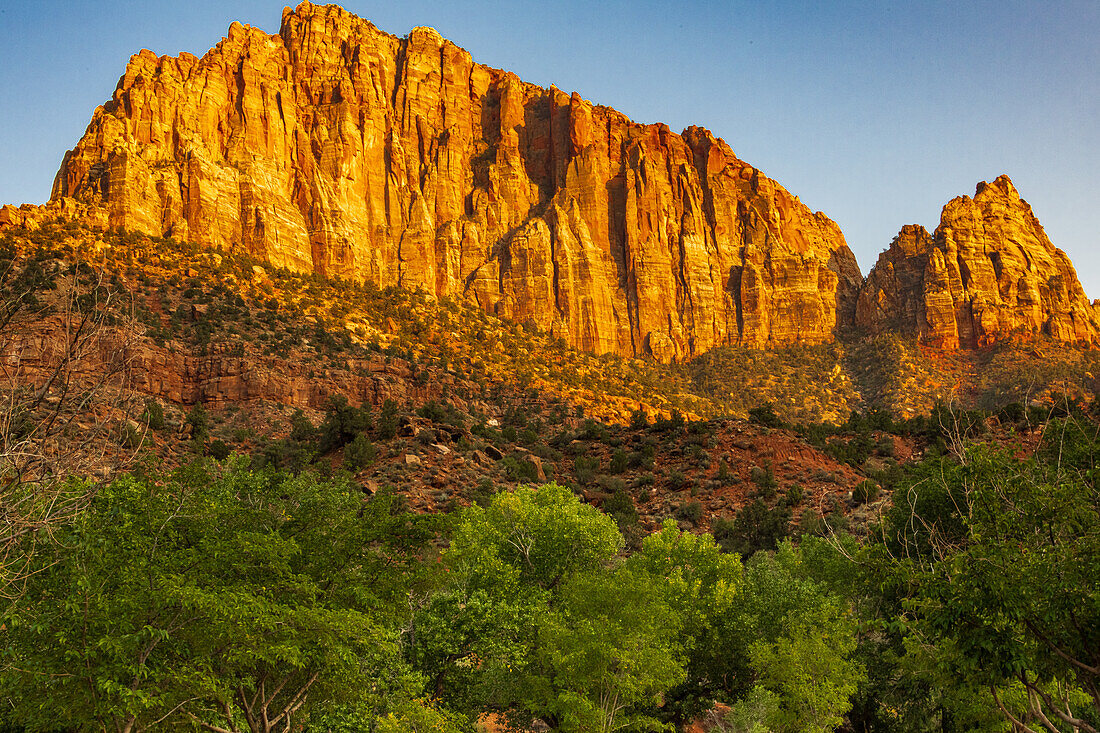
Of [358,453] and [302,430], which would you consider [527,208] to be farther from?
[358,453]

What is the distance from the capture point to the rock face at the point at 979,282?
108688 mm

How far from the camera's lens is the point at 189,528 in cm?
1391

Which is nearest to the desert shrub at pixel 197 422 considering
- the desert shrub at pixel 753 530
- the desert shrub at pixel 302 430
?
the desert shrub at pixel 302 430

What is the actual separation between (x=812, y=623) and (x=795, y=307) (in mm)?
105945

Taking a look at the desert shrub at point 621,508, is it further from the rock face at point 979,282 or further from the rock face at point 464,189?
the rock face at point 979,282

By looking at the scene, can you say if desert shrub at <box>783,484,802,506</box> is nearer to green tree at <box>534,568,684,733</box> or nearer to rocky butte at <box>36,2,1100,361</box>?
green tree at <box>534,568,684,733</box>

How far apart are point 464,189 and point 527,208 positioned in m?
10.8

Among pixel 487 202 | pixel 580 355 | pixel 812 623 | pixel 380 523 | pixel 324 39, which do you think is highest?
pixel 324 39

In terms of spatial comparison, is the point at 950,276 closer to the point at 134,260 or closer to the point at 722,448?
the point at 722,448

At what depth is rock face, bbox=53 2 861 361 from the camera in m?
90.8

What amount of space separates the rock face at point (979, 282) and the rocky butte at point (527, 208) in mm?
359

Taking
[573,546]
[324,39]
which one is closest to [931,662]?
[573,546]

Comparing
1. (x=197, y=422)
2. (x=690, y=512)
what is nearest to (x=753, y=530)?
(x=690, y=512)

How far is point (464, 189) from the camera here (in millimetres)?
120688
